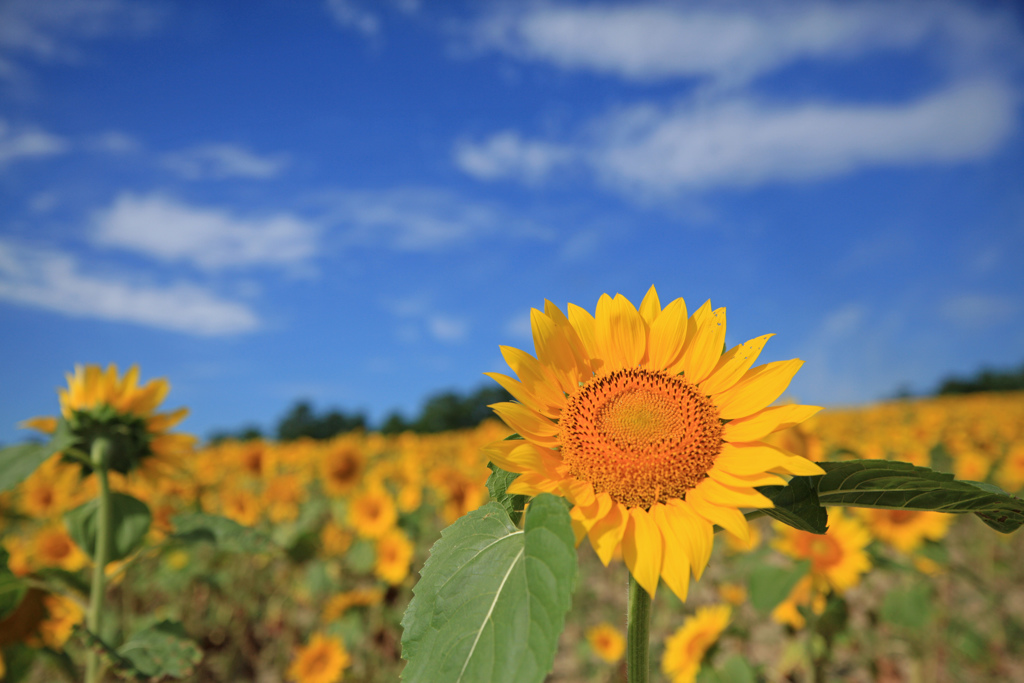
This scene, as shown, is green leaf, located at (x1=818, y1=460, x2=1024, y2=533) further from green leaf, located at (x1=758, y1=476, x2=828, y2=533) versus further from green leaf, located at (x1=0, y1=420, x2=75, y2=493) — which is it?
green leaf, located at (x1=0, y1=420, x2=75, y2=493)

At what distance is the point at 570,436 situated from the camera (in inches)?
40.1

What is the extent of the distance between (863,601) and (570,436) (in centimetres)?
753

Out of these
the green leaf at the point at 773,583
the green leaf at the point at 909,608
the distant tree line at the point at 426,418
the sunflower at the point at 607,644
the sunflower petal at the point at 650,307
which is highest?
the distant tree line at the point at 426,418

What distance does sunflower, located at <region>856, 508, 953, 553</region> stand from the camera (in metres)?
3.56

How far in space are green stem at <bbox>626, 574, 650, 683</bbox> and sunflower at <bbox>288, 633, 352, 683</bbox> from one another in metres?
3.78

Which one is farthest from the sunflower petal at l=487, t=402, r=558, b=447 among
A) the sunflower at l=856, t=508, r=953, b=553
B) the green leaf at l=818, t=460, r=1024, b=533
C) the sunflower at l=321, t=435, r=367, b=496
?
the sunflower at l=321, t=435, r=367, b=496

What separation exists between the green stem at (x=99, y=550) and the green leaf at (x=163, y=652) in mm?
A: 86

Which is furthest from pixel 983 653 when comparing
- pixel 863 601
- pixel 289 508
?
pixel 289 508

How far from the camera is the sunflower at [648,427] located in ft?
2.95

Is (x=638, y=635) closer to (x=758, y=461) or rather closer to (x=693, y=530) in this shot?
(x=693, y=530)

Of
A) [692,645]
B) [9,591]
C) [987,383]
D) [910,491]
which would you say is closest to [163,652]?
[9,591]

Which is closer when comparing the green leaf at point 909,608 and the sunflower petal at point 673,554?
the sunflower petal at point 673,554

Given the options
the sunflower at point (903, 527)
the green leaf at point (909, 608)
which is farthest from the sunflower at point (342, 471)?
the green leaf at point (909, 608)

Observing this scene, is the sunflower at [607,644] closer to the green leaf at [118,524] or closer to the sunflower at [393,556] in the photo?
the sunflower at [393,556]
